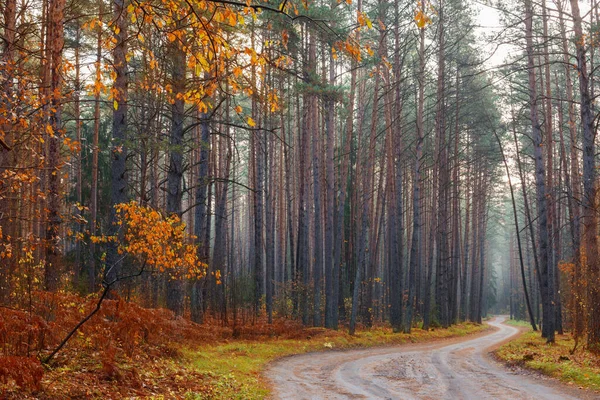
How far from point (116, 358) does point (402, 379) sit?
5.30 m

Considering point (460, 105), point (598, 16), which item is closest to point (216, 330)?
point (598, 16)

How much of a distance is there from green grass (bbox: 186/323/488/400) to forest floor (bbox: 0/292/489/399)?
3 centimetres

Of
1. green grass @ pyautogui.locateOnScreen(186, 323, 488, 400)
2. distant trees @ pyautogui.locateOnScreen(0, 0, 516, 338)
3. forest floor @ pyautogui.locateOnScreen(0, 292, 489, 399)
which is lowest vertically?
green grass @ pyautogui.locateOnScreen(186, 323, 488, 400)

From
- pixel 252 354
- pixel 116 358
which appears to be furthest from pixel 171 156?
pixel 116 358

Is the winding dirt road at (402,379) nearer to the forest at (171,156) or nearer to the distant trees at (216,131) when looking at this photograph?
the forest at (171,156)

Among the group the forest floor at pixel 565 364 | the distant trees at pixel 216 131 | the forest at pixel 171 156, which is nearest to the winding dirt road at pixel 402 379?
the forest floor at pixel 565 364

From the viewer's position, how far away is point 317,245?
1988 cm

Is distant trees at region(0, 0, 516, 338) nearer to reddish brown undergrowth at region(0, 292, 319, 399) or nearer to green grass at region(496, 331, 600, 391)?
reddish brown undergrowth at region(0, 292, 319, 399)

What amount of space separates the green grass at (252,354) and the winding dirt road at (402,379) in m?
0.43

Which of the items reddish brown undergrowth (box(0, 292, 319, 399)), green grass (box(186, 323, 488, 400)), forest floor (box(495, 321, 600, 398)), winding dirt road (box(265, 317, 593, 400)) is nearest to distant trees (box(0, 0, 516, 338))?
reddish brown undergrowth (box(0, 292, 319, 399))

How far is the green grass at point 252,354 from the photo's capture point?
334 inches

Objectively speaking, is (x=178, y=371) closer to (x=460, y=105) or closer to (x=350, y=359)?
(x=350, y=359)

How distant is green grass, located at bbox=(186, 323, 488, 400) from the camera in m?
8.48

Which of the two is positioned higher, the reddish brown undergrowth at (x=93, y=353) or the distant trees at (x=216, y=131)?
the distant trees at (x=216, y=131)
